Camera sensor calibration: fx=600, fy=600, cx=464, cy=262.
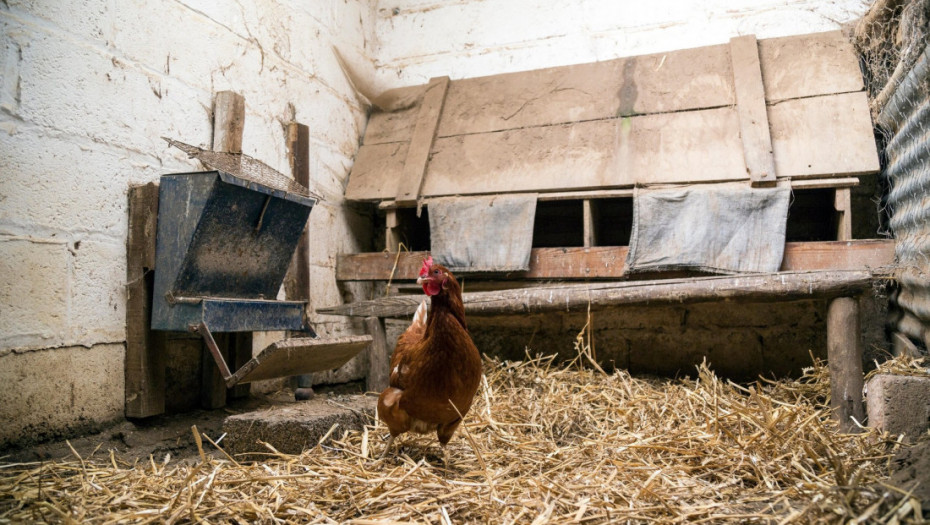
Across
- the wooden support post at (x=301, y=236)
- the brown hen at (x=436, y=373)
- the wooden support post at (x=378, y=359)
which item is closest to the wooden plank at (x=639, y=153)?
the wooden support post at (x=301, y=236)

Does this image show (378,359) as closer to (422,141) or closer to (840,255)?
(422,141)

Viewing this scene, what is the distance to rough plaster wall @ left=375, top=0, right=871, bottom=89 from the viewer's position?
16.7 ft

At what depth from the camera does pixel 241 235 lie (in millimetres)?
3420

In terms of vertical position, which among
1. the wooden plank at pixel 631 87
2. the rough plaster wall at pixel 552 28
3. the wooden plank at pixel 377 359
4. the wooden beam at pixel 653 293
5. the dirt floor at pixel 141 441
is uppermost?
the rough plaster wall at pixel 552 28

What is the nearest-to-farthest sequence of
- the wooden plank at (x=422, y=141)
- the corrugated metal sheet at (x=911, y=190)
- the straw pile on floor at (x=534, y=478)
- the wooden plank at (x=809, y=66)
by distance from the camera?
the straw pile on floor at (x=534, y=478)
the corrugated metal sheet at (x=911, y=190)
the wooden plank at (x=809, y=66)
the wooden plank at (x=422, y=141)

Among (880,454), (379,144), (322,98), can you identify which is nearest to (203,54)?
(322,98)

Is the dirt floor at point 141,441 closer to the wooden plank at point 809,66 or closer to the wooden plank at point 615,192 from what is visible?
the wooden plank at point 615,192

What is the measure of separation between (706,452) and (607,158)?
2522mm

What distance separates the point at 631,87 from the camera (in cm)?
504

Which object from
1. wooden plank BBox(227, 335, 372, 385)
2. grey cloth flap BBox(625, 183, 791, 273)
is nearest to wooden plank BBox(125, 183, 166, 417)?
wooden plank BBox(227, 335, 372, 385)

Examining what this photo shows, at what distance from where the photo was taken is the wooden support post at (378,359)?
14.6 ft

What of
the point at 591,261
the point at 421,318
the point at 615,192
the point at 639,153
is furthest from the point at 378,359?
the point at 639,153

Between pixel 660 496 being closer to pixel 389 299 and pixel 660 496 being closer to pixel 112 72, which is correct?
pixel 389 299

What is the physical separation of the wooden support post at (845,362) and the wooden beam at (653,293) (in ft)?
0.37
